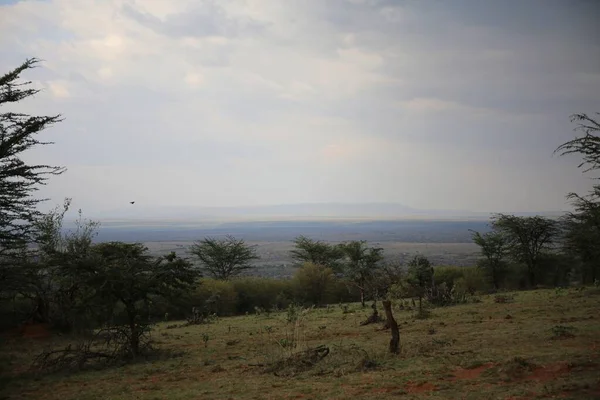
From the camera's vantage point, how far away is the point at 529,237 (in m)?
42.3

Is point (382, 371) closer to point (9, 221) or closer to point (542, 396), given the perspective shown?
point (542, 396)

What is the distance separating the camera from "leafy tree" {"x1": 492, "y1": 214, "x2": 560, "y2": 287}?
4166cm

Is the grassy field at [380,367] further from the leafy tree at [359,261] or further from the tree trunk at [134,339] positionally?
the leafy tree at [359,261]

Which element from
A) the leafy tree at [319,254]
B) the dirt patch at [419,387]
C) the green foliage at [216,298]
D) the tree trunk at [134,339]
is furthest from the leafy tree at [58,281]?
the leafy tree at [319,254]

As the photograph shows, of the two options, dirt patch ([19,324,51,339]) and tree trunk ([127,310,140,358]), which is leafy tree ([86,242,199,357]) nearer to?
tree trunk ([127,310,140,358])

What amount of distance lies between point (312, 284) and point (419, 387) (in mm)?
33359

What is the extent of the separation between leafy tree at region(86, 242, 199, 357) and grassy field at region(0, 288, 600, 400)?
1916 mm

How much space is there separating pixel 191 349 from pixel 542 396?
43.0ft

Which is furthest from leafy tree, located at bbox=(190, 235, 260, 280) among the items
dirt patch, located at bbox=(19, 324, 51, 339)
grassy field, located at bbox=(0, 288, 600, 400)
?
grassy field, located at bbox=(0, 288, 600, 400)

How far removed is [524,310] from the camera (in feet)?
63.7

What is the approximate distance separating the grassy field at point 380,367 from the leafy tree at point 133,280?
192 centimetres

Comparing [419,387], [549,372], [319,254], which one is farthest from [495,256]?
[419,387]

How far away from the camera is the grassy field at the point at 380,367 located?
8.50 metres

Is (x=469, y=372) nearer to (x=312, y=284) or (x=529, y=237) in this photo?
(x=312, y=284)
